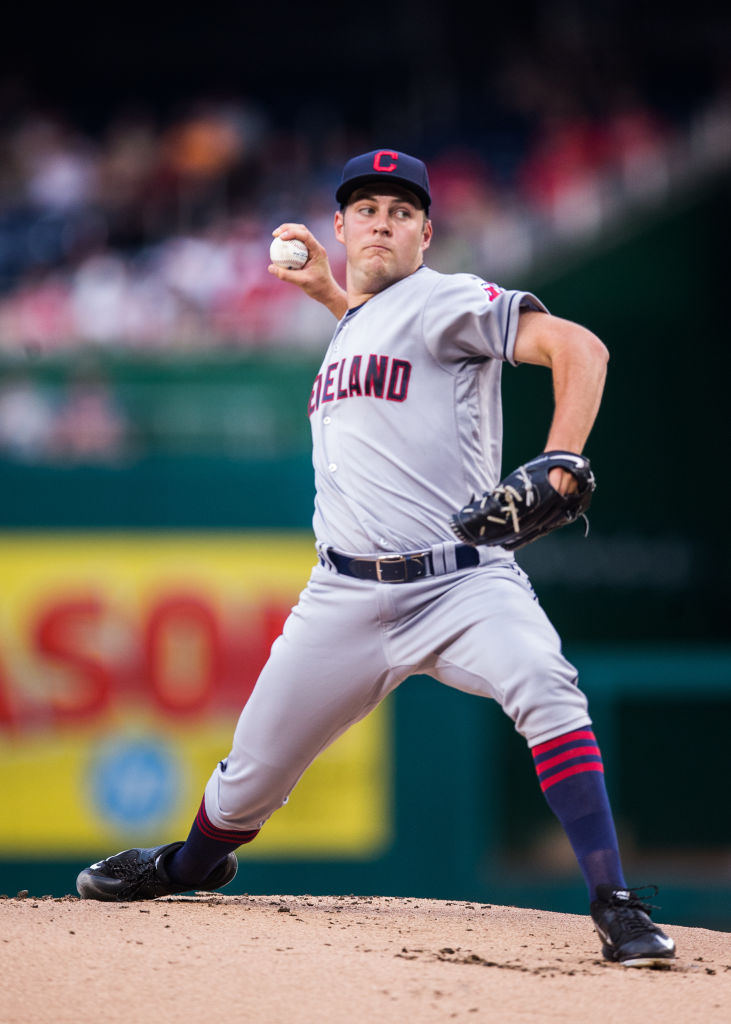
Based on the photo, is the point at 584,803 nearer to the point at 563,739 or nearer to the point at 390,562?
the point at 563,739

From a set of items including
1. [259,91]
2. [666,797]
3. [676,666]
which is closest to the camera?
[676,666]

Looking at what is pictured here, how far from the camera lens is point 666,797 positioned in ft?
24.6

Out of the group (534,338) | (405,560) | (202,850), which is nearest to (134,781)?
(202,850)

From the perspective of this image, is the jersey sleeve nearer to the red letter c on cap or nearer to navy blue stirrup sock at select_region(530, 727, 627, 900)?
the red letter c on cap

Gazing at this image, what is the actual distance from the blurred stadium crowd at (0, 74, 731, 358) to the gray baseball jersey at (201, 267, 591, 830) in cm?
382

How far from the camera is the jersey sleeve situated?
3023mm

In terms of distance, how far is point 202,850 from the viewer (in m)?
3.49

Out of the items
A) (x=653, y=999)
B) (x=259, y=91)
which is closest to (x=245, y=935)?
(x=653, y=999)

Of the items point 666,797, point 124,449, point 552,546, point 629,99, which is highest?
point 629,99

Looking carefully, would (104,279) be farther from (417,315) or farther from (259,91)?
(417,315)

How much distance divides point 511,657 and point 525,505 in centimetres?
39

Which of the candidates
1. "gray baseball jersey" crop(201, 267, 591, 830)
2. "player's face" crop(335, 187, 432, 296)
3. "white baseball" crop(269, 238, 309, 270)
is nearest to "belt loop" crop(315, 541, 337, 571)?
"gray baseball jersey" crop(201, 267, 591, 830)

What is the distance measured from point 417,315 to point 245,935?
1.45 m

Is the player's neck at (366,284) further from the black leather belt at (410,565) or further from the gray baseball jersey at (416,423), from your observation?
the black leather belt at (410,565)
